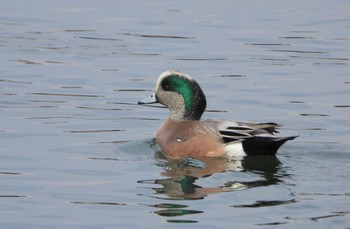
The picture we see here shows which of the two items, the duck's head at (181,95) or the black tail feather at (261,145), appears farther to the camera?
the duck's head at (181,95)

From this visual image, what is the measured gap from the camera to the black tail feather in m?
11.9

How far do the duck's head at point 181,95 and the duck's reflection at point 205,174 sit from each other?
2.53 feet

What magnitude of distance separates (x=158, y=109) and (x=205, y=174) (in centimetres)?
332

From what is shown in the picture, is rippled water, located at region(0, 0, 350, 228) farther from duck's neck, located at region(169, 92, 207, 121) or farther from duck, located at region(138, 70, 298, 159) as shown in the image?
duck's neck, located at region(169, 92, 207, 121)

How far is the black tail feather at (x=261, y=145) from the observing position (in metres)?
11.9

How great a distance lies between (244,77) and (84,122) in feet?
9.81

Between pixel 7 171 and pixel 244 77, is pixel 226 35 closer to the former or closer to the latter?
pixel 244 77

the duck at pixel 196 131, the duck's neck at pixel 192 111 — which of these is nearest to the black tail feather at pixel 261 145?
the duck at pixel 196 131

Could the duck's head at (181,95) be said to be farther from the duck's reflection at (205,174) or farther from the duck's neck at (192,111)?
the duck's reflection at (205,174)

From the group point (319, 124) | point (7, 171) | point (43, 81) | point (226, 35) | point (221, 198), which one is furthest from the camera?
point (226, 35)

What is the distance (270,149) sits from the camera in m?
12.0

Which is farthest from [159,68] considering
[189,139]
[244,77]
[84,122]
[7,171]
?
[7,171]

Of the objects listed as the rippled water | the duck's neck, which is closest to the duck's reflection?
the rippled water

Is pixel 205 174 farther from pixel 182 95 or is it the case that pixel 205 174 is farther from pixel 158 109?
pixel 158 109
